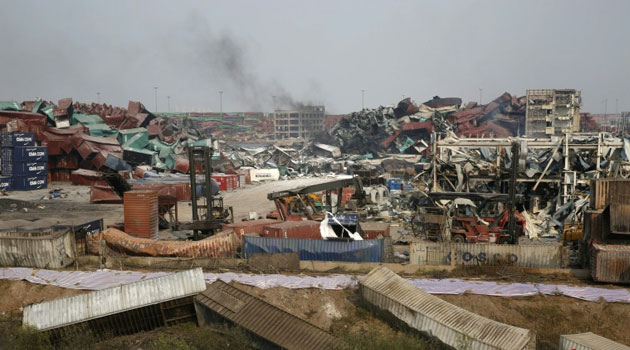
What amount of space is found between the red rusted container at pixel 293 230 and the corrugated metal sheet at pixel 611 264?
Result: 1076 cm

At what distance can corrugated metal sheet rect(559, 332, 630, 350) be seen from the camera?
12.9m

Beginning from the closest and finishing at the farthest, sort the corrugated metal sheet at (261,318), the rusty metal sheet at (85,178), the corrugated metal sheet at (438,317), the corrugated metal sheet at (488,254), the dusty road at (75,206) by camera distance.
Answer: the corrugated metal sheet at (438,317) → the corrugated metal sheet at (261,318) → the corrugated metal sheet at (488,254) → the dusty road at (75,206) → the rusty metal sheet at (85,178)

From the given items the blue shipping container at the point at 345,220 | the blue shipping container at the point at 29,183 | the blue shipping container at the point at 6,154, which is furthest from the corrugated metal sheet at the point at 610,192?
the blue shipping container at the point at 6,154

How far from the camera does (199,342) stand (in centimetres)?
1478

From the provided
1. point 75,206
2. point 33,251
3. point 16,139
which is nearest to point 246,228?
point 33,251

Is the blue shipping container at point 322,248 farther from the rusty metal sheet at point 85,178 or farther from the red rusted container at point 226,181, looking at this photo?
the rusty metal sheet at point 85,178

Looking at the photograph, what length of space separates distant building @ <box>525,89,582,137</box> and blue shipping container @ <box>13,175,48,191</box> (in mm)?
64847

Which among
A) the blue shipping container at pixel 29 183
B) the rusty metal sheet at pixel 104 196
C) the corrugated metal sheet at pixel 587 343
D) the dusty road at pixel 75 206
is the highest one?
the blue shipping container at pixel 29 183

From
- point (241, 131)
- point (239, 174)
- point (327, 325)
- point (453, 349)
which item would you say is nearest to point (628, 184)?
point (453, 349)

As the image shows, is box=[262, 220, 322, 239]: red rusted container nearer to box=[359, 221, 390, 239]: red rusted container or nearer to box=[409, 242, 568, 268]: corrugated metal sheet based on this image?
box=[359, 221, 390, 239]: red rusted container

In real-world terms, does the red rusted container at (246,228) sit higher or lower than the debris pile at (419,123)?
lower

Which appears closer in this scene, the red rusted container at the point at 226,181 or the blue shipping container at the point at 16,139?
the blue shipping container at the point at 16,139

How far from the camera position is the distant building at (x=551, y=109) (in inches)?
3051

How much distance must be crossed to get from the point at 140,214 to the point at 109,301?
1018cm
